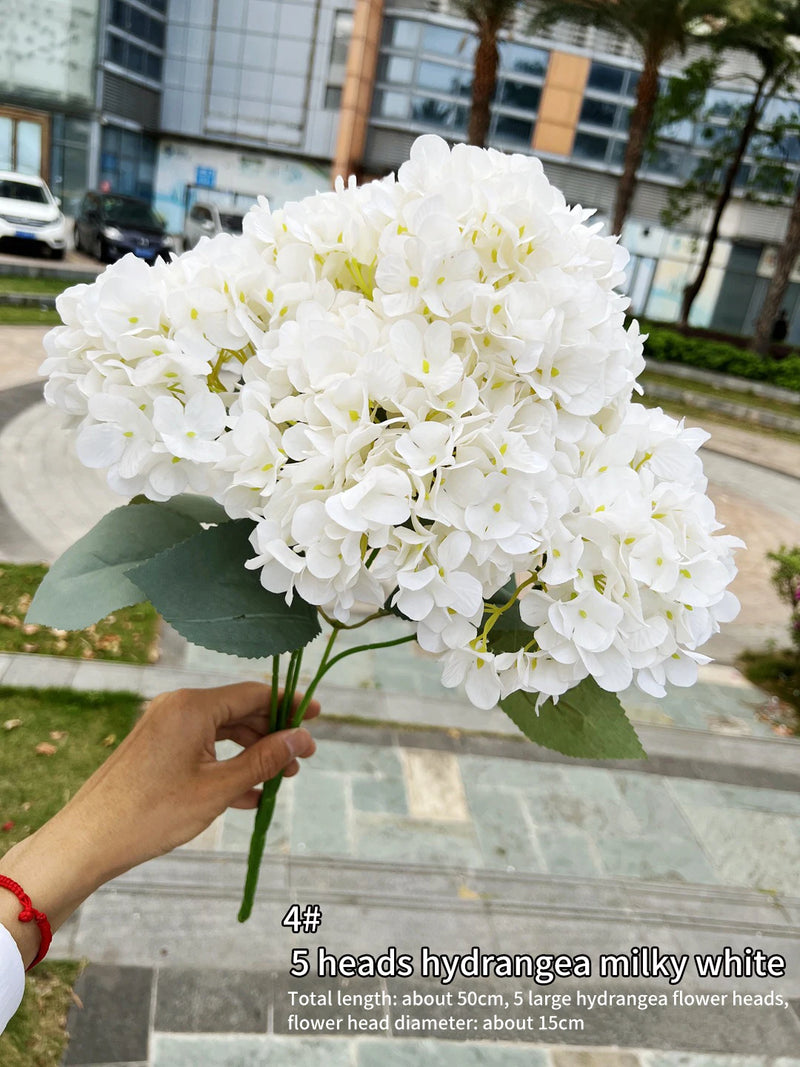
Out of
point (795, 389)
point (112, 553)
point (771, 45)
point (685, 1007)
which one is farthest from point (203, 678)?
point (771, 45)

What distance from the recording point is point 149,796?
60.2 inches

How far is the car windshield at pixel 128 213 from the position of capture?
18.4 metres

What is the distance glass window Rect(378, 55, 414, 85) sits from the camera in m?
29.3

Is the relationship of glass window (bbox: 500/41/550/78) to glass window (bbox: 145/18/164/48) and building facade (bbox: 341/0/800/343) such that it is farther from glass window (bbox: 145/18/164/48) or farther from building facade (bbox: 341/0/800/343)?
glass window (bbox: 145/18/164/48)

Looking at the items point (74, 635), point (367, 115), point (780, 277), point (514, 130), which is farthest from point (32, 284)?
point (514, 130)

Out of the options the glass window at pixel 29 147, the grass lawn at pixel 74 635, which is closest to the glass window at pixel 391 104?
the glass window at pixel 29 147

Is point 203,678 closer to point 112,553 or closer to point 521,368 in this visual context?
point 112,553

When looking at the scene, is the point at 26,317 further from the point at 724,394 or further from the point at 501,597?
the point at 724,394

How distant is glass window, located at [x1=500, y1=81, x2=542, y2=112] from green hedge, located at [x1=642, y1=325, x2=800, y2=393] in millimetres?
15512

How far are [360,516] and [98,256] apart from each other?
20.0 m

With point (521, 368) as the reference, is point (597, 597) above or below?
below

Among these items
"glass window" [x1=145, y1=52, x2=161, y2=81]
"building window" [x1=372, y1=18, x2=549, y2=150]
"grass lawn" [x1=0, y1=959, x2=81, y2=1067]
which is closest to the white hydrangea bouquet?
"grass lawn" [x1=0, y1=959, x2=81, y2=1067]

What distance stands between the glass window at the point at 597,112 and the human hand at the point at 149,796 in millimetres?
32721

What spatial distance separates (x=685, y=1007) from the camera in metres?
3.05
